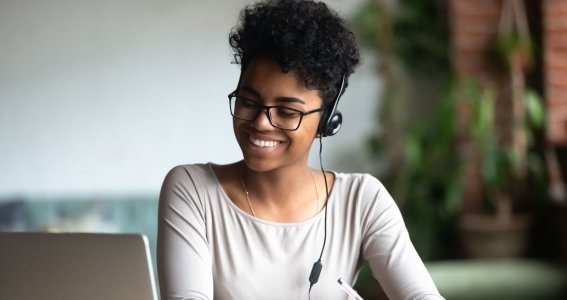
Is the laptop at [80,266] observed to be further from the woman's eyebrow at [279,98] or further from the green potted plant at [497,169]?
the green potted plant at [497,169]

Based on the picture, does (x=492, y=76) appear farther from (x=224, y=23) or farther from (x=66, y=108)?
(x=66, y=108)

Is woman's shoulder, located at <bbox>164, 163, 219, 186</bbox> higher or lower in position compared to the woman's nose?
lower

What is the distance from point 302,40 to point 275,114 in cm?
13

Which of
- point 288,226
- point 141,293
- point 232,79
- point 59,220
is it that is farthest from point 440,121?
point 141,293

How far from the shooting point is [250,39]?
148 cm

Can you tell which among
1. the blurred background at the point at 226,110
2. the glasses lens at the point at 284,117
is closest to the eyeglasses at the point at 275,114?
the glasses lens at the point at 284,117

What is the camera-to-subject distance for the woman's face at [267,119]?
1.42m

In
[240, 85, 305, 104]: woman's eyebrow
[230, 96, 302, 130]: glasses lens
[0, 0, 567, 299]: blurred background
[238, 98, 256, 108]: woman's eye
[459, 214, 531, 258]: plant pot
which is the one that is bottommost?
[459, 214, 531, 258]: plant pot

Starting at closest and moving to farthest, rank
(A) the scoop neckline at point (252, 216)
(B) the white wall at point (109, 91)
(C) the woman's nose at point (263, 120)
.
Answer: (C) the woman's nose at point (263, 120) → (A) the scoop neckline at point (252, 216) → (B) the white wall at point (109, 91)

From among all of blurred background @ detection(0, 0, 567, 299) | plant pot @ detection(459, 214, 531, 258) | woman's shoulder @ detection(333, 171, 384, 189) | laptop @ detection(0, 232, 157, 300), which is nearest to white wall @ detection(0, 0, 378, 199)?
blurred background @ detection(0, 0, 567, 299)

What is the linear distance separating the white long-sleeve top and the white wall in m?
2.24

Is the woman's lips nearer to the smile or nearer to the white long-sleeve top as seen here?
the smile

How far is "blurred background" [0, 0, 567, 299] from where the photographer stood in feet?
11.7

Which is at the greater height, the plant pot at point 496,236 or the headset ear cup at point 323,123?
the headset ear cup at point 323,123
